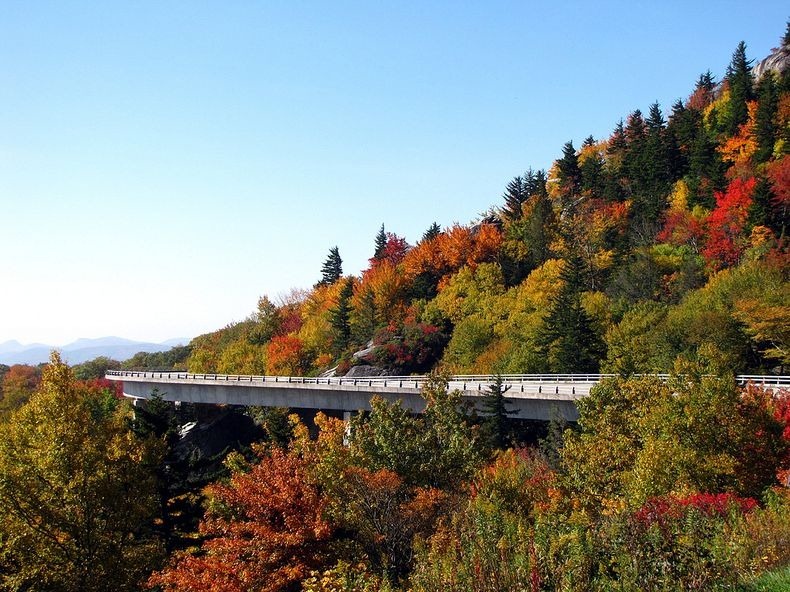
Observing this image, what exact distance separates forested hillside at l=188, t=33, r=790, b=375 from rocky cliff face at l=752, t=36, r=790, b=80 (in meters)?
0.29

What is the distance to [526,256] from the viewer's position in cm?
8531

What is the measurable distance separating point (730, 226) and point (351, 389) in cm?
3837

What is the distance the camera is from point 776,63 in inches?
3703

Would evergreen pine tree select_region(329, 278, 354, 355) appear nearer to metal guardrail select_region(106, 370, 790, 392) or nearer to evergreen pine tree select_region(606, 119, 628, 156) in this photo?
metal guardrail select_region(106, 370, 790, 392)

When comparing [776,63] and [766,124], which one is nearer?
[766,124]

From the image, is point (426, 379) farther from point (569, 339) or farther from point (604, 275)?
point (604, 275)

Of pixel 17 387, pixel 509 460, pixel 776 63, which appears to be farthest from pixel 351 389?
pixel 776 63

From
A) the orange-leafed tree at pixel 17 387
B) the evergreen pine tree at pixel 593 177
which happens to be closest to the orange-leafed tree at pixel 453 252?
the evergreen pine tree at pixel 593 177

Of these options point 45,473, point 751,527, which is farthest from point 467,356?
point 751,527

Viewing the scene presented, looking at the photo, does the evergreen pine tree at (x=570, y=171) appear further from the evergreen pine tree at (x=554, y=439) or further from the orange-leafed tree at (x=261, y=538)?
the orange-leafed tree at (x=261, y=538)

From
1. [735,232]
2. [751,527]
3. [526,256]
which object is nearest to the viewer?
[751,527]

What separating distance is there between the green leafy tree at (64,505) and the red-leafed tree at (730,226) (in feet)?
181

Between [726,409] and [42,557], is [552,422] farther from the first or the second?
[42,557]

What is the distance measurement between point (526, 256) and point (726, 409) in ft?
200
